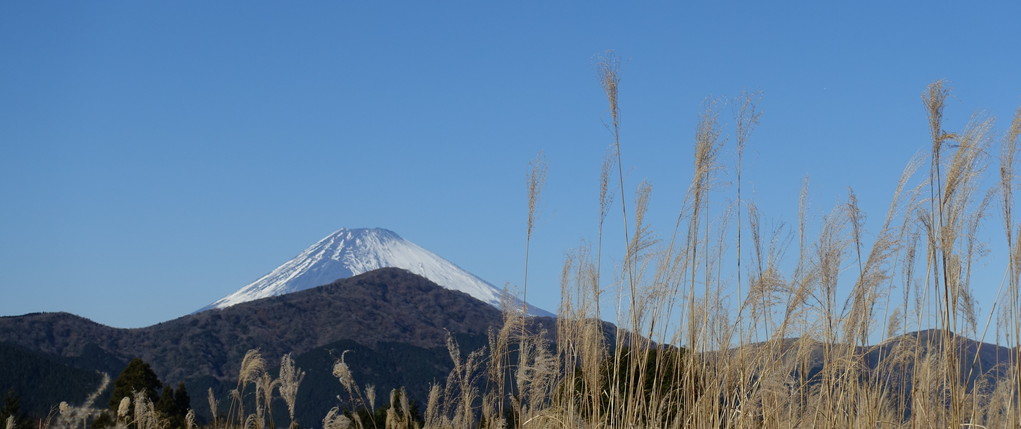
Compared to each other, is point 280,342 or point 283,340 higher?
point 283,340

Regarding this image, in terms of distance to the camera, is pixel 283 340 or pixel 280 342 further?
pixel 283 340

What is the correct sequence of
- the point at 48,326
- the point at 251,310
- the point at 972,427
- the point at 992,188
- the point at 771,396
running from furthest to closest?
1. the point at 251,310
2. the point at 48,326
3. the point at 771,396
4. the point at 972,427
5. the point at 992,188

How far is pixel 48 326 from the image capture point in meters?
83.5

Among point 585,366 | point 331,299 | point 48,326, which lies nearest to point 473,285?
point 331,299

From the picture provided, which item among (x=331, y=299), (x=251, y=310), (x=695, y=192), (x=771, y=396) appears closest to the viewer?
(x=695, y=192)

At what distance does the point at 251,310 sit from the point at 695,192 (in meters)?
94.8

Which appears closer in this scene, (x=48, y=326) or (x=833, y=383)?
(x=833, y=383)

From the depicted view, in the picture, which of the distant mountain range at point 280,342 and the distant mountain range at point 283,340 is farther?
the distant mountain range at point 283,340

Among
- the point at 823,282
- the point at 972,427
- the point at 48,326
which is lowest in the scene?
the point at 972,427

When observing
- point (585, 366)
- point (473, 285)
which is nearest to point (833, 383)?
point (585, 366)

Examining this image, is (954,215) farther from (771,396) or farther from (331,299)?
(331,299)

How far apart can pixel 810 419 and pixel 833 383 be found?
1.52 ft

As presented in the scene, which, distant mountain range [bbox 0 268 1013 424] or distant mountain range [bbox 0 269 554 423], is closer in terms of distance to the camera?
distant mountain range [bbox 0 268 1013 424]

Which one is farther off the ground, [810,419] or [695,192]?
[695,192]
